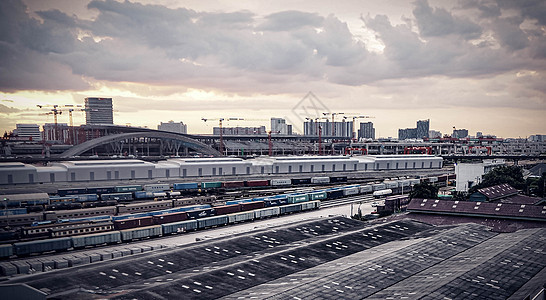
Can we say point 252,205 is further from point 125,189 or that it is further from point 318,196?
point 125,189

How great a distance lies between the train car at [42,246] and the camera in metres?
42.7

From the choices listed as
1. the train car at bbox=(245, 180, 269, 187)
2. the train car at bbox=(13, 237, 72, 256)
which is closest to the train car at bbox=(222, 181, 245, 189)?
the train car at bbox=(245, 180, 269, 187)

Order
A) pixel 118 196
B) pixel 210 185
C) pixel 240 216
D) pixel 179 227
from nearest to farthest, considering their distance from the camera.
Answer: pixel 179 227, pixel 240 216, pixel 118 196, pixel 210 185

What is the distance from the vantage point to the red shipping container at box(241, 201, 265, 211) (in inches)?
2566

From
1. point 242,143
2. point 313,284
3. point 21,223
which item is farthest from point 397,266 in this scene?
point 242,143

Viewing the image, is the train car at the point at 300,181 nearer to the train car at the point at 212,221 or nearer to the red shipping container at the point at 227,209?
the red shipping container at the point at 227,209

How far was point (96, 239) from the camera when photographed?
4741cm

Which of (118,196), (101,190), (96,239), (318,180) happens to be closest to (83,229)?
(96,239)

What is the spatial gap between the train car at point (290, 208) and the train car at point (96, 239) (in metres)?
28.6

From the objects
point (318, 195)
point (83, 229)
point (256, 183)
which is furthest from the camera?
point (256, 183)

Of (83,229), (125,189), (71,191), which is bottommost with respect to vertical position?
(83,229)

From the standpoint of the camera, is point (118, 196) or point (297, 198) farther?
point (118, 196)

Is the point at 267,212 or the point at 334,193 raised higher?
the point at 334,193

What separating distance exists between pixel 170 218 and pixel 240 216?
1116 cm
